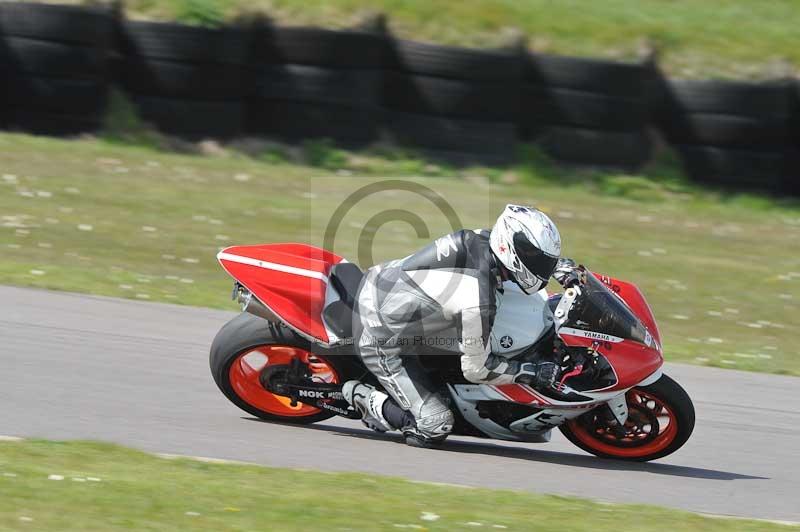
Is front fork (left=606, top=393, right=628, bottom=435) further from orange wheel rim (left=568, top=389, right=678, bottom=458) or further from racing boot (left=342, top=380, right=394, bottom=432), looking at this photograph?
racing boot (left=342, top=380, right=394, bottom=432)

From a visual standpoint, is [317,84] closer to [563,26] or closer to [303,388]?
[563,26]

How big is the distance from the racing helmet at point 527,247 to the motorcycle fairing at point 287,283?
41.7 inches

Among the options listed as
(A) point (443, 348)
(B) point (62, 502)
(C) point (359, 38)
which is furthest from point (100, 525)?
(C) point (359, 38)

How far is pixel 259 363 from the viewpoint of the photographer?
6.47 m

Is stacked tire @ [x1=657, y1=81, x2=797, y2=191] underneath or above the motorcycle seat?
above

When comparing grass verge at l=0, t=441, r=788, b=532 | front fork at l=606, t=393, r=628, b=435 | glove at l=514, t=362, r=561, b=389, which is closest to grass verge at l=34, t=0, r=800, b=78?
front fork at l=606, t=393, r=628, b=435

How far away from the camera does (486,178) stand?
1466cm

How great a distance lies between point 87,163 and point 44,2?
2.18 meters

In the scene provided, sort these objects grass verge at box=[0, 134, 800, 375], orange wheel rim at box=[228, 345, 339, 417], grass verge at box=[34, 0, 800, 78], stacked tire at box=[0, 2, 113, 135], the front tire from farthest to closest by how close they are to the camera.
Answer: grass verge at box=[34, 0, 800, 78] → stacked tire at box=[0, 2, 113, 135] → grass verge at box=[0, 134, 800, 375] → orange wheel rim at box=[228, 345, 339, 417] → the front tire

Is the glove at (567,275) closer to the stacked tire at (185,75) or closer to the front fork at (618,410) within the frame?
the front fork at (618,410)

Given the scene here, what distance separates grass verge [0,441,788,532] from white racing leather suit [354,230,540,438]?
67 cm

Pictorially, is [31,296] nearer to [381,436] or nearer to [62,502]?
[381,436]

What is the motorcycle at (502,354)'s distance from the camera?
5.81 metres

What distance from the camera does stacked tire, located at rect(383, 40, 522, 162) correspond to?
47.0ft
